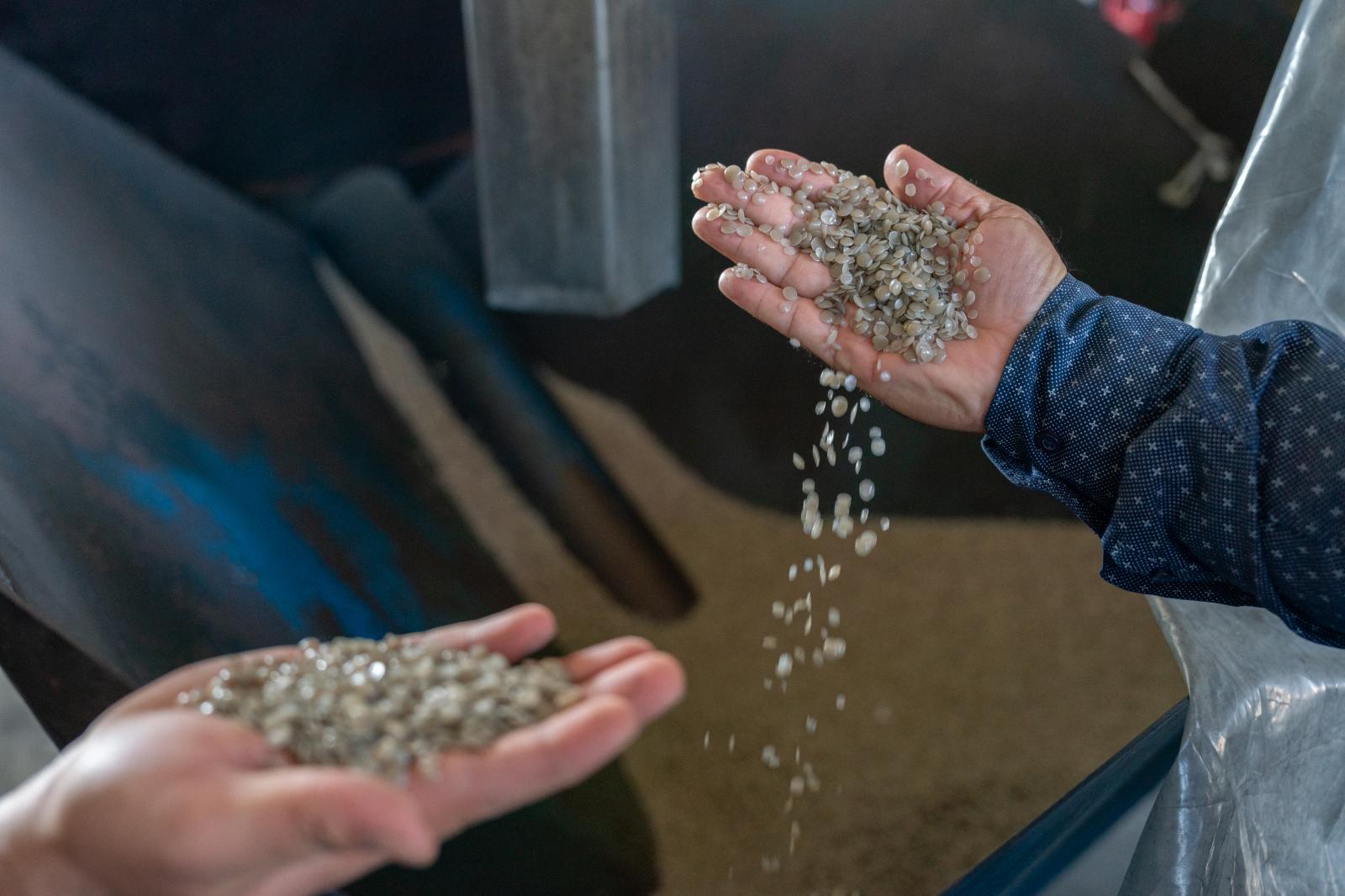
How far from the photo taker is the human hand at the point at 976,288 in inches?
40.1

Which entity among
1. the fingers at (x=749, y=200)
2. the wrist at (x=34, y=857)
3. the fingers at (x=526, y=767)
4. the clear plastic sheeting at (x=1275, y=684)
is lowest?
the clear plastic sheeting at (x=1275, y=684)

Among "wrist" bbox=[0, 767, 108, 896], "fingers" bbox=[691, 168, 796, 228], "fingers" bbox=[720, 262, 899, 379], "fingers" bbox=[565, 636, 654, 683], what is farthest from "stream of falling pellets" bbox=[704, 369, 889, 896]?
"wrist" bbox=[0, 767, 108, 896]

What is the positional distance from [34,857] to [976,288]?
92 centimetres

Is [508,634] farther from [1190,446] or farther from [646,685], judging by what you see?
[1190,446]

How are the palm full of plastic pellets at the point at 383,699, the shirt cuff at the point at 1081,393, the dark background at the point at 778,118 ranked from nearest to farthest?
1. the palm full of plastic pellets at the point at 383,699
2. the shirt cuff at the point at 1081,393
3. the dark background at the point at 778,118

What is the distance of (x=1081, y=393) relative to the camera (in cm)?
94

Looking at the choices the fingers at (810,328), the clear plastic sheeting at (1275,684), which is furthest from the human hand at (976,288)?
the clear plastic sheeting at (1275,684)

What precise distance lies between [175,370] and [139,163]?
0.52 meters

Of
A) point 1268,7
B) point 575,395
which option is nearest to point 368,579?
point 575,395

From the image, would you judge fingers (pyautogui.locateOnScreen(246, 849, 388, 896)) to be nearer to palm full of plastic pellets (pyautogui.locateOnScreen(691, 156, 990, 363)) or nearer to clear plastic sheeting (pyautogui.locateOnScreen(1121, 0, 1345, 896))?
palm full of plastic pellets (pyautogui.locateOnScreen(691, 156, 990, 363))

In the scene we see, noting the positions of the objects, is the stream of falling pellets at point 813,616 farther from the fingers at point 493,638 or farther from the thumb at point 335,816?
the thumb at point 335,816

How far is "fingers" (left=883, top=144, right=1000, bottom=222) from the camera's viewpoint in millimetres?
1091

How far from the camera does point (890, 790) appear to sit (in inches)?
66.8

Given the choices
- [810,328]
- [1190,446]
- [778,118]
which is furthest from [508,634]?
[778,118]
